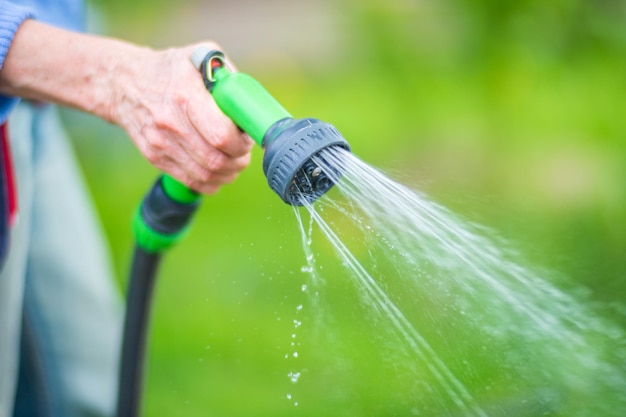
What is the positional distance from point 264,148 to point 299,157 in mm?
98

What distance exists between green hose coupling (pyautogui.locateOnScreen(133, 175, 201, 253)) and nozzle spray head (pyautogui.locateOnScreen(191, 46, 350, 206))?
315 millimetres

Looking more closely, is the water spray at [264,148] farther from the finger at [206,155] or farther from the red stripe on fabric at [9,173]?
the red stripe on fabric at [9,173]

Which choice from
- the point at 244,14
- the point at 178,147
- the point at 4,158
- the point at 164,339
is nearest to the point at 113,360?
the point at 164,339

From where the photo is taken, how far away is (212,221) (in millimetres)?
4133

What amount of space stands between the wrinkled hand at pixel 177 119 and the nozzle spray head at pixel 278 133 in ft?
0.08

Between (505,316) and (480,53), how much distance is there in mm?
1554

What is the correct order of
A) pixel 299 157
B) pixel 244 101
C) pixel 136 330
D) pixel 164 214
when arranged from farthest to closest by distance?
pixel 136 330 < pixel 164 214 < pixel 244 101 < pixel 299 157

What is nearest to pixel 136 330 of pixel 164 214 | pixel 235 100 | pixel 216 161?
pixel 164 214

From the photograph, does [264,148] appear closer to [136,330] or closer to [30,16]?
[30,16]

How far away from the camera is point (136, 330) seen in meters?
2.01

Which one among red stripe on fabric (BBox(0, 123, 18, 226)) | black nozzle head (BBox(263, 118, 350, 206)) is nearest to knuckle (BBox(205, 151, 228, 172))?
black nozzle head (BBox(263, 118, 350, 206))

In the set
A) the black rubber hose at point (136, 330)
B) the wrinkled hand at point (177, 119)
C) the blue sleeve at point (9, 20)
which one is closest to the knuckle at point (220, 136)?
the wrinkled hand at point (177, 119)

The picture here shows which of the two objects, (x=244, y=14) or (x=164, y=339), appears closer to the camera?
(x=164, y=339)

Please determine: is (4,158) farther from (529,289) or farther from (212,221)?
(212,221)
